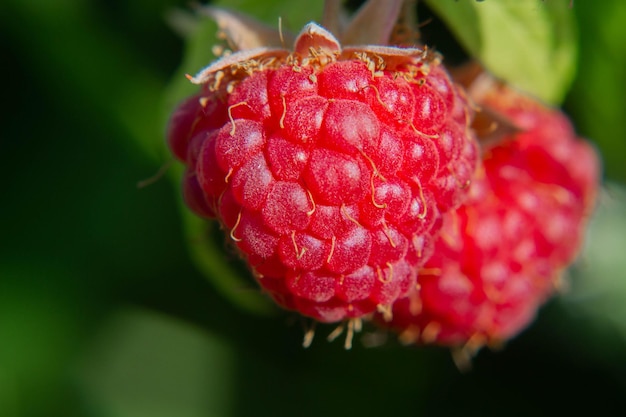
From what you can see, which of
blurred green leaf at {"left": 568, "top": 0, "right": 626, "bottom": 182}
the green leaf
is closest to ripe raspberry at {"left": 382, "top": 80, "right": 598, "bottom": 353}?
the green leaf

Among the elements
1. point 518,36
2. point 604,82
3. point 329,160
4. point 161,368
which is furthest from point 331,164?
point 161,368

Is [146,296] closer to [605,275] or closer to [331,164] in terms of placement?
→ [331,164]

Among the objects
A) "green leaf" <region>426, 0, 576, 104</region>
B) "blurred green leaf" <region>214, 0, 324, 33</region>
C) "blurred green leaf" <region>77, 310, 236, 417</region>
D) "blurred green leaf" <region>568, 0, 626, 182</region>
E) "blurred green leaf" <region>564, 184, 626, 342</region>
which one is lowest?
"blurred green leaf" <region>564, 184, 626, 342</region>

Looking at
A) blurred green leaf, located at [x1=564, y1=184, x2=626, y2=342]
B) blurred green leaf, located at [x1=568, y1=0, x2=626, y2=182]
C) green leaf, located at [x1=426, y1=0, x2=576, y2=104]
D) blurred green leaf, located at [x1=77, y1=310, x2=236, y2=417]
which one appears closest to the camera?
green leaf, located at [x1=426, y1=0, x2=576, y2=104]

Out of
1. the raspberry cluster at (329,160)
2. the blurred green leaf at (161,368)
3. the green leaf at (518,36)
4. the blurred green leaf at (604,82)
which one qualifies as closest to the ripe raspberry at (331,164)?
the raspberry cluster at (329,160)

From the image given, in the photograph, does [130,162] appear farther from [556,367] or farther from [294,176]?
[556,367]

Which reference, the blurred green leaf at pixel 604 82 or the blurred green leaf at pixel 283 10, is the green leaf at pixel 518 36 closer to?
the blurred green leaf at pixel 283 10

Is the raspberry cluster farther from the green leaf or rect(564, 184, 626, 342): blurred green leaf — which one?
rect(564, 184, 626, 342): blurred green leaf
